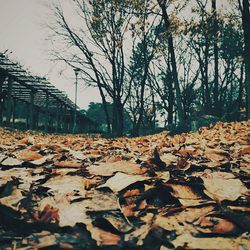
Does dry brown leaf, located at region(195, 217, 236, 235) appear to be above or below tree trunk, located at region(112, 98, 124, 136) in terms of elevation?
below

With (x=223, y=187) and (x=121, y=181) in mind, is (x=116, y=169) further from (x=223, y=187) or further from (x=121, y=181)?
(x=223, y=187)

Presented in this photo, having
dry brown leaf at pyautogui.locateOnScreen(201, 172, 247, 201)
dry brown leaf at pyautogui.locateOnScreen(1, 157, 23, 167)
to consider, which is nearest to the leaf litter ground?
dry brown leaf at pyautogui.locateOnScreen(201, 172, 247, 201)

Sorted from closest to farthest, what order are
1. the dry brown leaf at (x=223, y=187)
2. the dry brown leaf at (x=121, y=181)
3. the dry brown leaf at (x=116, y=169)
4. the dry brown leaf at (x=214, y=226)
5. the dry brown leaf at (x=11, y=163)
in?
1. the dry brown leaf at (x=214, y=226)
2. the dry brown leaf at (x=223, y=187)
3. the dry brown leaf at (x=121, y=181)
4. the dry brown leaf at (x=116, y=169)
5. the dry brown leaf at (x=11, y=163)

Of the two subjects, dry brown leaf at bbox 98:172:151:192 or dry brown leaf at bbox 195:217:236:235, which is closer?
dry brown leaf at bbox 195:217:236:235

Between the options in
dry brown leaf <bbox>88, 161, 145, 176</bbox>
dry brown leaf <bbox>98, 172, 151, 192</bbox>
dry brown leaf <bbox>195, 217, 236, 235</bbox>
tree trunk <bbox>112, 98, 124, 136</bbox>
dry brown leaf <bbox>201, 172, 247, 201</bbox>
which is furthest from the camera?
tree trunk <bbox>112, 98, 124, 136</bbox>

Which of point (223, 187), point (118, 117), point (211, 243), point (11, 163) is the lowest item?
point (211, 243)

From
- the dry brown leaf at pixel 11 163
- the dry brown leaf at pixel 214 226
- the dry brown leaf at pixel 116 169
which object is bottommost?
the dry brown leaf at pixel 214 226

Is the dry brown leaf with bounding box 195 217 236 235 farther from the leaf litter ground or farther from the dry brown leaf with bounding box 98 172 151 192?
the dry brown leaf with bounding box 98 172 151 192

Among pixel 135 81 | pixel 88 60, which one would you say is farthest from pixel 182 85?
pixel 88 60

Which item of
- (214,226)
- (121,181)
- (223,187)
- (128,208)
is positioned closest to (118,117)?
(121,181)

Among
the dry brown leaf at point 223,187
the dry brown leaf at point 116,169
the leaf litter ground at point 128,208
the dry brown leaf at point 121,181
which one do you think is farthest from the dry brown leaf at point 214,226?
the dry brown leaf at point 116,169

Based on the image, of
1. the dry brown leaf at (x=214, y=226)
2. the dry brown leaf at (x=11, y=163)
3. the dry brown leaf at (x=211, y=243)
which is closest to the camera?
the dry brown leaf at (x=211, y=243)

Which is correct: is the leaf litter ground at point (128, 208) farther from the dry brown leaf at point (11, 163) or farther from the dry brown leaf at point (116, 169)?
the dry brown leaf at point (11, 163)

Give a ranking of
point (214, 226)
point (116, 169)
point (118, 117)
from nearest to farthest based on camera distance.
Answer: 1. point (214, 226)
2. point (116, 169)
3. point (118, 117)
